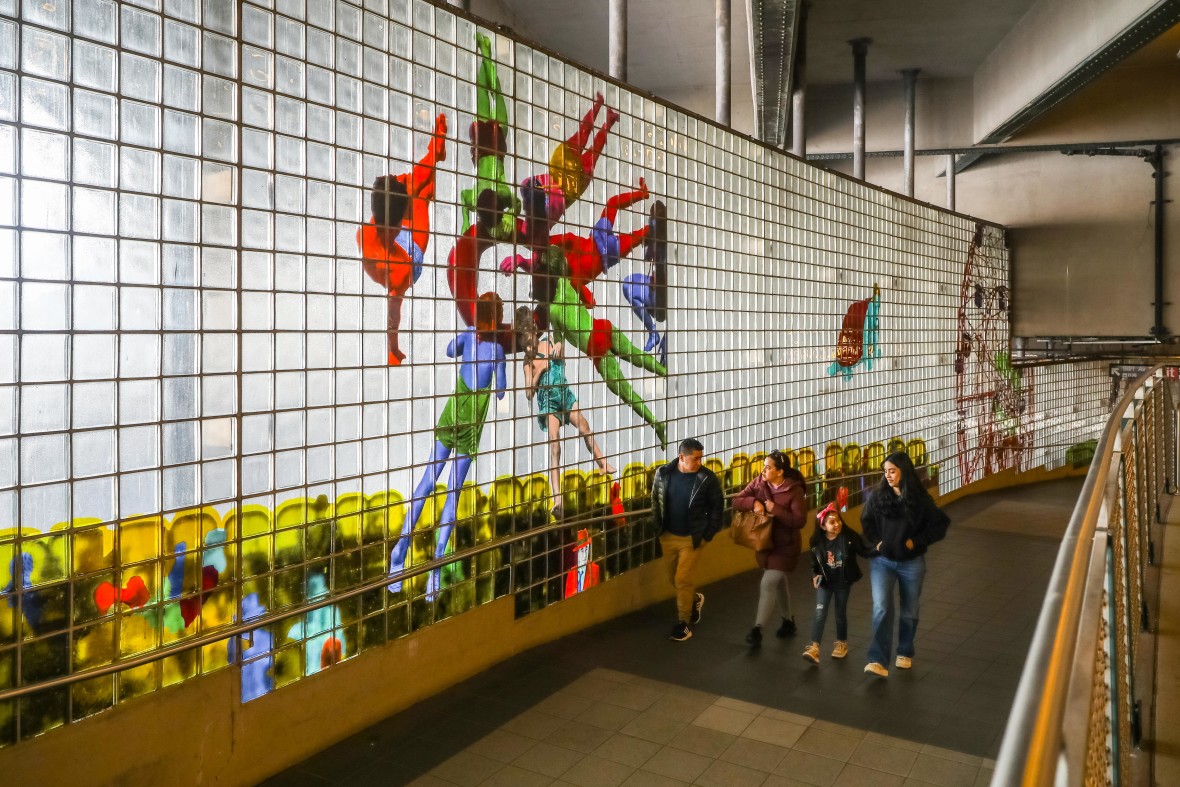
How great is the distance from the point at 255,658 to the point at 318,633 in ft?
1.14

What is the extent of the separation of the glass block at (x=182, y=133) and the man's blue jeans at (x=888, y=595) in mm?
4156

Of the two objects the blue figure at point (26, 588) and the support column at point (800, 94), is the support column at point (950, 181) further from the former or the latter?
the blue figure at point (26, 588)

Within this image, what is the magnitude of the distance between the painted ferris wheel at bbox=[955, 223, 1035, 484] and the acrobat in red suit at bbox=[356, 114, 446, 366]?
980cm

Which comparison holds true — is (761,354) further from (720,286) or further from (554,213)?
(554,213)

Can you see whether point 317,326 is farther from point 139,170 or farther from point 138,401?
point 139,170

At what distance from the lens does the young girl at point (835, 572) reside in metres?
5.80

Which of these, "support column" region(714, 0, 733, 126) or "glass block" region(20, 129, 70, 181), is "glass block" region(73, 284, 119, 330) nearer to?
"glass block" region(20, 129, 70, 181)

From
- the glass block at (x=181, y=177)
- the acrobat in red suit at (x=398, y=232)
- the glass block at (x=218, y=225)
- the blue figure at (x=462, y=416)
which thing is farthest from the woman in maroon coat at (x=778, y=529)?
the glass block at (x=181, y=177)

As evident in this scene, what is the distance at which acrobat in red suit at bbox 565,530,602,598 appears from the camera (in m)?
6.20

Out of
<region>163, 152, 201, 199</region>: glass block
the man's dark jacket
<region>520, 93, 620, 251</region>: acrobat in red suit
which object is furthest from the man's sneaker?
<region>163, 152, 201, 199</region>: glass block

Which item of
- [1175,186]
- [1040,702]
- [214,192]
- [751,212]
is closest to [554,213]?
[214,192]

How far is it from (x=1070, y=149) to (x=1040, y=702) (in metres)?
14.1

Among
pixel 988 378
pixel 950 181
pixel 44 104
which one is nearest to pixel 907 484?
pixel 44 104

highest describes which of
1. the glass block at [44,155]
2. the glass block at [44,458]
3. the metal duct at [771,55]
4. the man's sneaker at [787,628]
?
the metal duct at [771,55]
